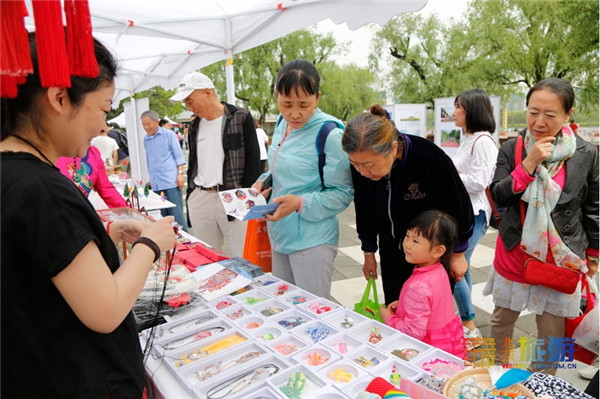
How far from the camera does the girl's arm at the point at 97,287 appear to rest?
71cm

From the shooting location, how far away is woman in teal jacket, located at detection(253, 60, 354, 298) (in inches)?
68.6

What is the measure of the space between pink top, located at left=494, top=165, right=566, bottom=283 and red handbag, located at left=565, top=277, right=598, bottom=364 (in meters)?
0.28

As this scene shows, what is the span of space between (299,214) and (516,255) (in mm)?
1109

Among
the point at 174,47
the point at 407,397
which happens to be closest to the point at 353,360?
the point at 407,397

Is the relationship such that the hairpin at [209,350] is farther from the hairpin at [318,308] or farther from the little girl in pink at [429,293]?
the little girl in pink at [429,293]

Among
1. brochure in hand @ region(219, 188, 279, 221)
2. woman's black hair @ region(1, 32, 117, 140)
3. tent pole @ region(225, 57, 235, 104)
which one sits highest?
tent pole @ region(225, 57, 235, 104)

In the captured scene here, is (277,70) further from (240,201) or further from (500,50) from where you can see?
(240,201)

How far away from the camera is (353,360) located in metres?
1.20

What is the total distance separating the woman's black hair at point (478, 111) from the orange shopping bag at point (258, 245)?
1.57 meters

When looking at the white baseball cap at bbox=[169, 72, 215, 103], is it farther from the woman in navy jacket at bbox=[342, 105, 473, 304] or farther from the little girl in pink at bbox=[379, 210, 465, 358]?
the little girl in pink at bbox=[379, 210, 465, 358]

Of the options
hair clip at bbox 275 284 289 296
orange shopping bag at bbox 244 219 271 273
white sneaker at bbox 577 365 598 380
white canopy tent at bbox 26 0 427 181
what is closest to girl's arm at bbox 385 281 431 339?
hair clip at bbox 275 284 289 296

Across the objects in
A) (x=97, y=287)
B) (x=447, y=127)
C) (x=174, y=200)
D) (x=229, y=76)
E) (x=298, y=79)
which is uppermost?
(x=229, y=76)

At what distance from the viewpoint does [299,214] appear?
1841 mm

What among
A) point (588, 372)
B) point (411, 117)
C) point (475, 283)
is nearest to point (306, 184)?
point (588, 372)
